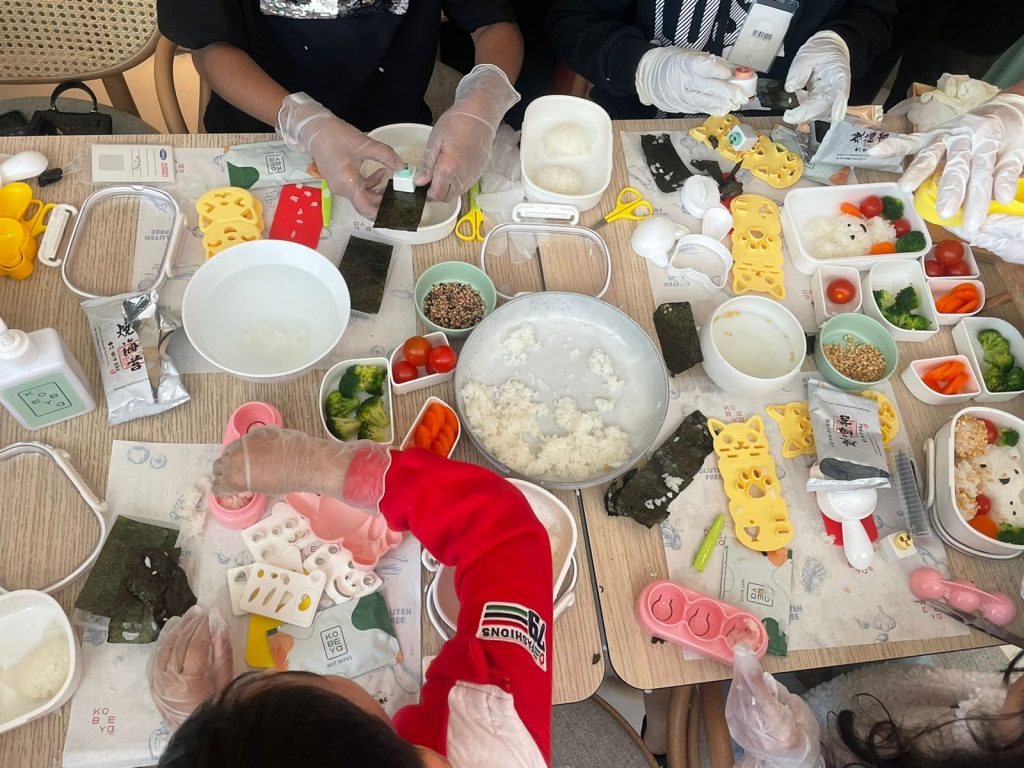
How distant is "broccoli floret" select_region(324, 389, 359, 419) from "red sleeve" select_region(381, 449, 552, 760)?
176 millimetres

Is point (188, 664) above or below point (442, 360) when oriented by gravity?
below

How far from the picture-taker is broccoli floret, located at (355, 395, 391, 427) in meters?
1.17

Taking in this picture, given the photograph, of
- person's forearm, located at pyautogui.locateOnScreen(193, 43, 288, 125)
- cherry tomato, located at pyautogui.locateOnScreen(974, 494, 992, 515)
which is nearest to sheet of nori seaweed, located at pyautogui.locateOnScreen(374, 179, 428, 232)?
person's forearm, located at pyautogui.locateOnScreen(193, 43, 288, 125)

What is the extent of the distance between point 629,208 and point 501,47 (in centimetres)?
56

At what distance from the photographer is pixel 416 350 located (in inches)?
47.2

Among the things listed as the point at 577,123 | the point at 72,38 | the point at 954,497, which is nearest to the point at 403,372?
the point at 577,123

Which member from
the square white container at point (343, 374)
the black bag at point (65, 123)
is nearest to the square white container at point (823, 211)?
the square white container at point (343, 374)

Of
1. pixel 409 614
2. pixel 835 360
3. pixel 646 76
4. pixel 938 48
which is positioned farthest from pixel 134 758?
pixel 938 48

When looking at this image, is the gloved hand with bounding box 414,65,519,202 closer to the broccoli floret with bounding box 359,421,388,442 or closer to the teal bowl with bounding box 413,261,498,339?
the teal bowl with bounding box 413,261,498,339

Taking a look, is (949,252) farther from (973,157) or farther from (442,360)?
(442,360)

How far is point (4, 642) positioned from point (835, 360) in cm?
152

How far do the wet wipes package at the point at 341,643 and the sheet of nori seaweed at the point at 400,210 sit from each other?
0.71m

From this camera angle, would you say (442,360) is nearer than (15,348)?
No

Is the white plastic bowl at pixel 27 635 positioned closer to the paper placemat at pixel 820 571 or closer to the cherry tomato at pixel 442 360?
the cherry tomato at pixel 442 360
